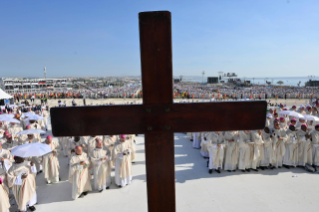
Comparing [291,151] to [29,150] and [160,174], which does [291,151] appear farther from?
[29,150]

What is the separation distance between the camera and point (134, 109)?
4.57 ft

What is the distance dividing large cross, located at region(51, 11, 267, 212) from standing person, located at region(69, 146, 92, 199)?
4.51 meters

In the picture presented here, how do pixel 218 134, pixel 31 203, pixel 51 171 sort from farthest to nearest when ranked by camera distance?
pixel 218 134
pixel 51 171
pixel 31 203

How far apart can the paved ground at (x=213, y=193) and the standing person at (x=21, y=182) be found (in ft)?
1.62

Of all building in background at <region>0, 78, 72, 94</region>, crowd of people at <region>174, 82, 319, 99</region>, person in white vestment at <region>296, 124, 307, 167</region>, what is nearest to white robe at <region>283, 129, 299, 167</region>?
person in white vestment at <region>296, 124, 307, 167</region>

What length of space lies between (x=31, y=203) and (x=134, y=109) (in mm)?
5318

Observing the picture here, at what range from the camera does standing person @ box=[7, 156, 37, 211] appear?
4.68 meters

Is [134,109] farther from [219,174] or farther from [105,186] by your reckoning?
[219,174]

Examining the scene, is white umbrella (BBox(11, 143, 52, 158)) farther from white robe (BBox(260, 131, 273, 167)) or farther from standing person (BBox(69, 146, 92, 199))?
white robe (BBox(260, 131, 273, 167))

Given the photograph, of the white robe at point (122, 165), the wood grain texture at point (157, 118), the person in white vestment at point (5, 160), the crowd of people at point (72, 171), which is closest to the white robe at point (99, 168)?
the crowd of people at point (72, 171)

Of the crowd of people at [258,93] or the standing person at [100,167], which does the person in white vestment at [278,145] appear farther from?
the crowd of people at [258,93]

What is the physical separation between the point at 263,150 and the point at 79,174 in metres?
6.13

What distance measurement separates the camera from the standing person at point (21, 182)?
468 centimetres

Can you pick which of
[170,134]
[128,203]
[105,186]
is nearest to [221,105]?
[170,134]
